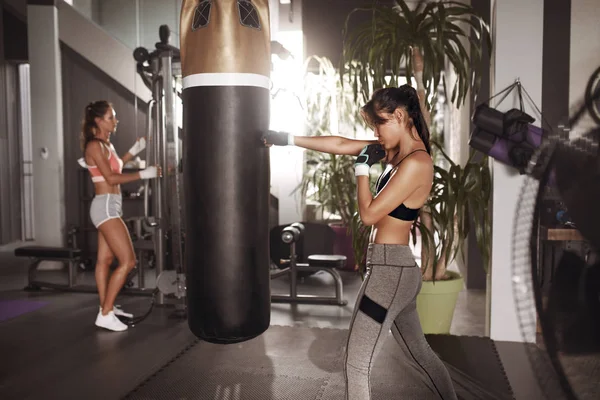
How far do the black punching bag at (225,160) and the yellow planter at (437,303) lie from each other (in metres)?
1.60

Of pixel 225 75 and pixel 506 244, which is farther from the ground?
pixel 225 75

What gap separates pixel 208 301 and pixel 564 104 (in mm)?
3441

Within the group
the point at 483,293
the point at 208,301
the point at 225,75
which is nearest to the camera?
the point at 225,75

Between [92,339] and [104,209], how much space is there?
33.6 inches

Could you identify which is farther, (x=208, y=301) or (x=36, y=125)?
(x=36, y=125)

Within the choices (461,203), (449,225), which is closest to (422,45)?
(461,203)

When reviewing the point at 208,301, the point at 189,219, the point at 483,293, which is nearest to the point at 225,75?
the point at 189,219

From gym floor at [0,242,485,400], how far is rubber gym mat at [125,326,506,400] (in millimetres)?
130

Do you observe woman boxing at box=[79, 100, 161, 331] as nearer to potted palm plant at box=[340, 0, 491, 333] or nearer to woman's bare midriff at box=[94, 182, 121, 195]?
woman's bare midriff at box=[94, 182, 121, 195]

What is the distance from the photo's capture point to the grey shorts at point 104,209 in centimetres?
366

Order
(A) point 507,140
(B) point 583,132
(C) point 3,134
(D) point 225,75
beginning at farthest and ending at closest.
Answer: (C) point 3,134 → (A) point 507,140 → (D) point 225,75 → (B) point 583,132

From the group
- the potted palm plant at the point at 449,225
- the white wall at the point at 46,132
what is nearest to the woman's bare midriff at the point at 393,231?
the potted palm plant at the point at 449,225

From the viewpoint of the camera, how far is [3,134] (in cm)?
782

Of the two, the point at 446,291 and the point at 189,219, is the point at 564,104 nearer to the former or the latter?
the point at 446,291
